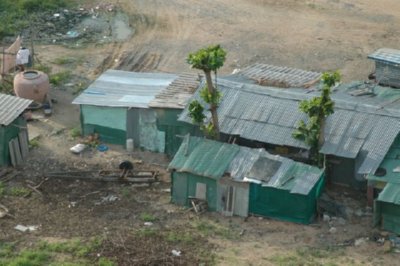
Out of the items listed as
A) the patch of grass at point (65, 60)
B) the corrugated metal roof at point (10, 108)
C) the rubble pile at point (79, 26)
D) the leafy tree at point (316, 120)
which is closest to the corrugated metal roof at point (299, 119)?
the leafy tree at point (316, 120)

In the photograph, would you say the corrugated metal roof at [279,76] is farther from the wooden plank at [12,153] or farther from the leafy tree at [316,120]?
the wooden plank at [12,153]

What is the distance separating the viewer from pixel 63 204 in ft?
76.7

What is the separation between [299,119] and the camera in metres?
24.0

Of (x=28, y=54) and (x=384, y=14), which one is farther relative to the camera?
(x=384, y=14)

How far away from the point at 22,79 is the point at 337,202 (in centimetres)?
1174

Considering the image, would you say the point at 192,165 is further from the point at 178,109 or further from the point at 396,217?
the point at 396,217

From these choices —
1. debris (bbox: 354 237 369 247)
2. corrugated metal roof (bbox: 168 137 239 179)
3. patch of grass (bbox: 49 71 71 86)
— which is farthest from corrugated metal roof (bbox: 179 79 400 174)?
patch of grass (bbox: 49 71 71 86)

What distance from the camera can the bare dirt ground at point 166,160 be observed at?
69.3 ft

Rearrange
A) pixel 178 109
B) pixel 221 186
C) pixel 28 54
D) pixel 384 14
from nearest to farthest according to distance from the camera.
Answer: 1. pixel 221 186
2. pixel 178 109
3. pixel 28 54
4. pixel 384 14

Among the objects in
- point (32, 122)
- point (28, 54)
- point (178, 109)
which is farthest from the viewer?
point (28, 54)

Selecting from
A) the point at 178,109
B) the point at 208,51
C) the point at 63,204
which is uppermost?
the point at 208,51

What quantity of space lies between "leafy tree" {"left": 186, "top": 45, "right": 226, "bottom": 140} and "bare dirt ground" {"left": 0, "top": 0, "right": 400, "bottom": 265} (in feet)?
6.61

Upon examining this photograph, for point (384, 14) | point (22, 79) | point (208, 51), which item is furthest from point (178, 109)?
point (384, 14)

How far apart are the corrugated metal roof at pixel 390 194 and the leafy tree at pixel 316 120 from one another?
96.3 inches
